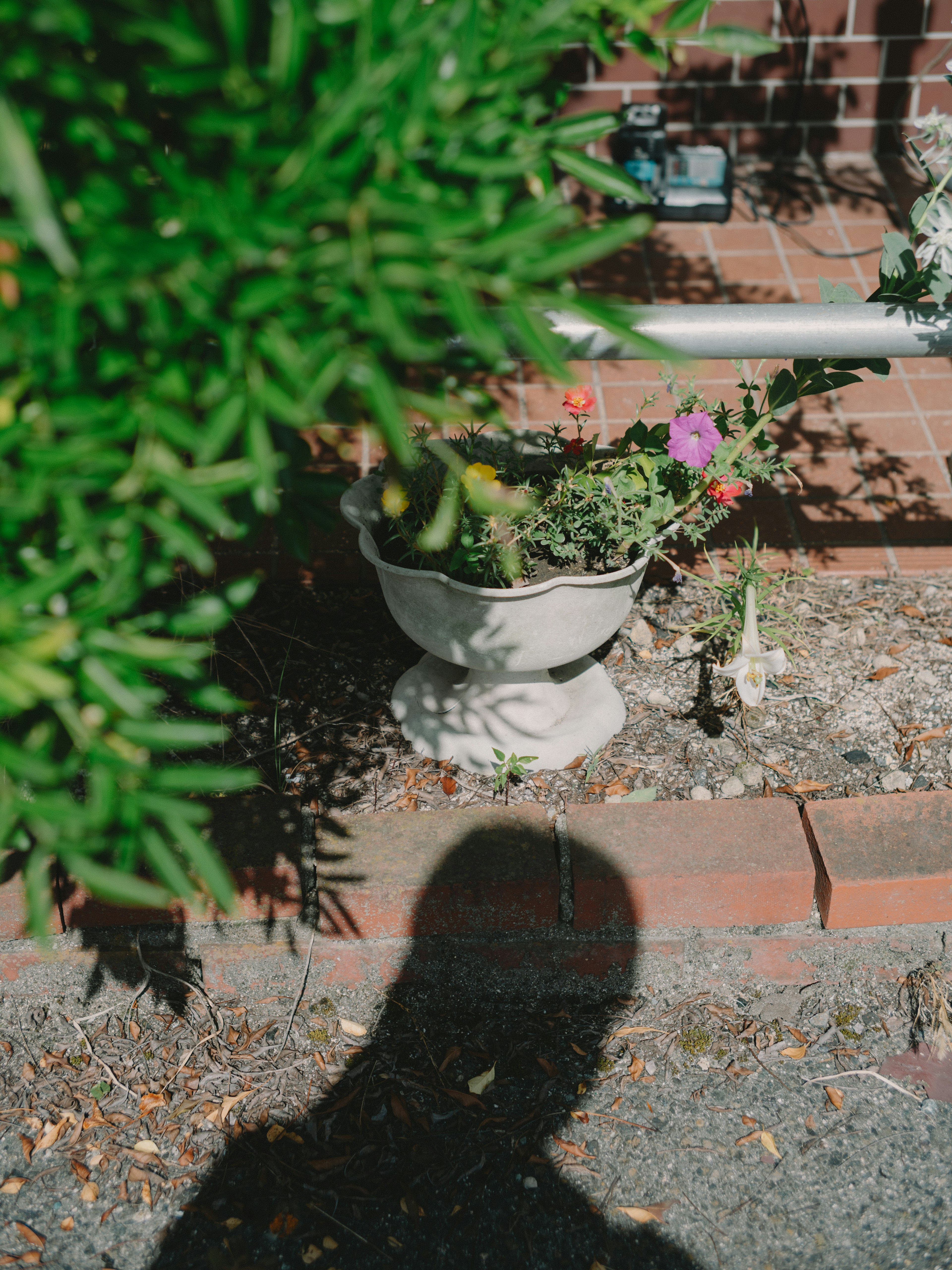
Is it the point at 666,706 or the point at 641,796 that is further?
the point at 666,706

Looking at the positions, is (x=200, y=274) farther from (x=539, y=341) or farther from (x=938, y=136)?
(x=938, y=136)

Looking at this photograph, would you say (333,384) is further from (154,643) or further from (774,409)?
(774,409)

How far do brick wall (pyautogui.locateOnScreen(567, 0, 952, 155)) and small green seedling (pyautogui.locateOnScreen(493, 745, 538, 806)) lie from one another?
2.98 metres

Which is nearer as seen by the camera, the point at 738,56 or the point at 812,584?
the point at 812,584

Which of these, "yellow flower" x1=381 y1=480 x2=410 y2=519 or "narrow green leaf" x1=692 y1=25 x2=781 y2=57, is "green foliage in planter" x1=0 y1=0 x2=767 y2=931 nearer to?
"narrow green leaf" x1=692 y1=25 x2=781 y2=57

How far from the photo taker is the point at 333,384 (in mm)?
752

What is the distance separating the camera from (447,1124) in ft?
5.79

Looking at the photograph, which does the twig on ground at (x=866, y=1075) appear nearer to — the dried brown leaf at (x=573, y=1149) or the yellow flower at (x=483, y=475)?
the dried brown leaf at (x=573, y=1149)

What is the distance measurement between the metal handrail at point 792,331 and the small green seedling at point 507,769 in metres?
0.85

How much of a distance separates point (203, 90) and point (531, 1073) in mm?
1667

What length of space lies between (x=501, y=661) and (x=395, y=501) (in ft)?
1.33

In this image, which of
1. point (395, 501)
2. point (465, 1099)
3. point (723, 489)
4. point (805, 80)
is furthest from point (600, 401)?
point (465, 1099)

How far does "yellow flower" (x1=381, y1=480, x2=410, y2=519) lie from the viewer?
→ 157 cm

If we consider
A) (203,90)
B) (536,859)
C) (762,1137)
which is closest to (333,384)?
(203,90)
